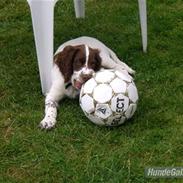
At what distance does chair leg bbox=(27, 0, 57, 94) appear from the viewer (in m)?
4.15

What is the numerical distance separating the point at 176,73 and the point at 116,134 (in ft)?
3.85

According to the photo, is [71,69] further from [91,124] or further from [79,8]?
[79,8]

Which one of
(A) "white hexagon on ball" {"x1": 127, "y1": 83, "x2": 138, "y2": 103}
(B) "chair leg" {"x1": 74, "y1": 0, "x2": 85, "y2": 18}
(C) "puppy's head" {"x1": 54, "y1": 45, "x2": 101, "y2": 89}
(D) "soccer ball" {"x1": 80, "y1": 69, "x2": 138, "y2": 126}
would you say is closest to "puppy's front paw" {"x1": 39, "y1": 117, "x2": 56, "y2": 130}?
(D) "soccer ball" {"x1": 80, "y1": 69, "x2": 138, "y2": 126}

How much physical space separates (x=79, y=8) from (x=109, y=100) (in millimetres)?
2398

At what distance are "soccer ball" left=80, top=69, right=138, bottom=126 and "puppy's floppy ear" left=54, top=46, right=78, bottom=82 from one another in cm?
34

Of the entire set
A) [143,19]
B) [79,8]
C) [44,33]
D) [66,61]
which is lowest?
[79,8]

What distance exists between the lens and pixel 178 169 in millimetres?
3477

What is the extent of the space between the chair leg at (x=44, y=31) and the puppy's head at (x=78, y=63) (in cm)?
12

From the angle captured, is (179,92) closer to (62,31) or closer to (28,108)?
(28,108)

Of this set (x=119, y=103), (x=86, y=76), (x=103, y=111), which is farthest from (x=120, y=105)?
(x=86, y=76)

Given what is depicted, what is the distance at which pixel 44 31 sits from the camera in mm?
4234

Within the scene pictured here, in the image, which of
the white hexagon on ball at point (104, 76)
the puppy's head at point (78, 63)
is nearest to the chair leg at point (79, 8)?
the puppy's head at point (78, 63)

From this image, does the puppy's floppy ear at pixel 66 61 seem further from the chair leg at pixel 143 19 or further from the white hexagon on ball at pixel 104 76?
the chair leg at pixel 143 19

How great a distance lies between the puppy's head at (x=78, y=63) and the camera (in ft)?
13.9
